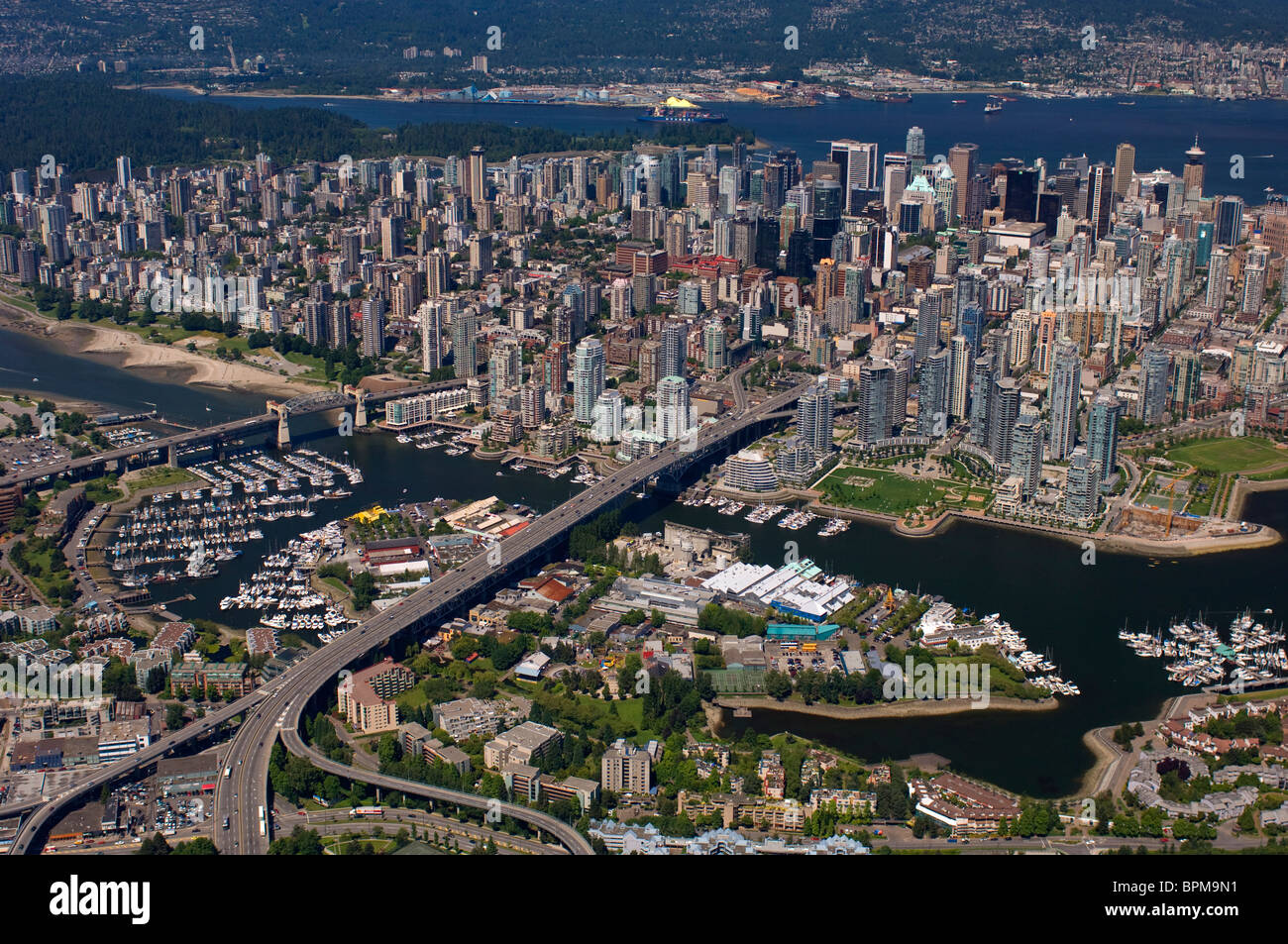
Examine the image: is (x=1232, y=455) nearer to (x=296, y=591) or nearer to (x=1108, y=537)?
(x=1108, y=537)

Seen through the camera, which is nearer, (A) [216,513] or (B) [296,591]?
(B) [296,591]

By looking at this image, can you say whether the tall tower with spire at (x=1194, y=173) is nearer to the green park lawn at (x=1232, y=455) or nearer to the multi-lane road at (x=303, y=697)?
the green park lawn at (x=1232, y=455)

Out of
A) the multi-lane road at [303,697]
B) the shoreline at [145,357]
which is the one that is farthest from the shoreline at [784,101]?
the multi-lane road at [303,697]

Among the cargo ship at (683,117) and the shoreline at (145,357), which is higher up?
the cargo ship at (683,117)

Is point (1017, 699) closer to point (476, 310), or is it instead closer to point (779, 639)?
point (779, 639)

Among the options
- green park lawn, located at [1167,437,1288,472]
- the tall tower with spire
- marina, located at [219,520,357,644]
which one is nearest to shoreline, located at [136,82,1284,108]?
the tall tower with spire

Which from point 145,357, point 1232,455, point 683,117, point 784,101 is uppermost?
point 784,101

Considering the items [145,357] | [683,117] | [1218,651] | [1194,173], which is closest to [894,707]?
[1218,651]
